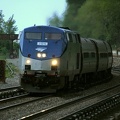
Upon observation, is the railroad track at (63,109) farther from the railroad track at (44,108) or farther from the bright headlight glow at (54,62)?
the bright headlight glow at (54,62)

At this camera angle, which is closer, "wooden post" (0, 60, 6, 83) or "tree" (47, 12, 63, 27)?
"wooden post" (0, 60, 6, 83)

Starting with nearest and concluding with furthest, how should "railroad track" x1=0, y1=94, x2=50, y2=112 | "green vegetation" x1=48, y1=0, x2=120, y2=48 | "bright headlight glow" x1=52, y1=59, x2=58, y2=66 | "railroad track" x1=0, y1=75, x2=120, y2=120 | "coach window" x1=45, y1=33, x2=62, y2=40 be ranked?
"railroad track" x1=0, y1=75, x2=120, y2=120, "railroad track" x1=0, y1=94, x2=50, y2=112, "bright headlight glow" x1=52, y1=59, x2=58, y2=66, "coach window" x1=45, y1=33, x2=62, y2=40, "green vegetation" x1=48, y1=0, x2=120, y2=48

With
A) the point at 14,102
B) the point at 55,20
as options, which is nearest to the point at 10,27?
the point at 55,20

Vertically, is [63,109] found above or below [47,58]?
below

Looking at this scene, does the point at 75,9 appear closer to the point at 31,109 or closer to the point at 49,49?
the point at 49,49

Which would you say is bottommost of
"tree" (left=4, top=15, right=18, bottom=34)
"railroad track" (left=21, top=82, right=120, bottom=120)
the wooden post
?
"railroad track" (left=21, top=82, right=120, bottom=120)

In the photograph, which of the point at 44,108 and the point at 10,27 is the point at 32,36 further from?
the point at 10,27

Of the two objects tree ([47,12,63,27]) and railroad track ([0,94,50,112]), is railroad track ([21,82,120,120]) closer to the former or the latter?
railroad track ([0,94,50,112])

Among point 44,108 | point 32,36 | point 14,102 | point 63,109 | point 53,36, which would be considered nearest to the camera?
point 63,109

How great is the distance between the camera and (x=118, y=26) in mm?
51938

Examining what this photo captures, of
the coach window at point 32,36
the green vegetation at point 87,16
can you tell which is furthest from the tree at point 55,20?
the coach window at point 32,36

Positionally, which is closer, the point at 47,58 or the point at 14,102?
the point at 14,102

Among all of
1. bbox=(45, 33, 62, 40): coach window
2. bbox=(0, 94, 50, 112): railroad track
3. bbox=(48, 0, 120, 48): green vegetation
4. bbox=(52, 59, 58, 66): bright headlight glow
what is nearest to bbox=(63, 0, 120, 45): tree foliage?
bbox=(48, 0, 120, 48): green vegetation

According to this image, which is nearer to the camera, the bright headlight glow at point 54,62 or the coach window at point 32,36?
the bright headlight glow at point 54,62
